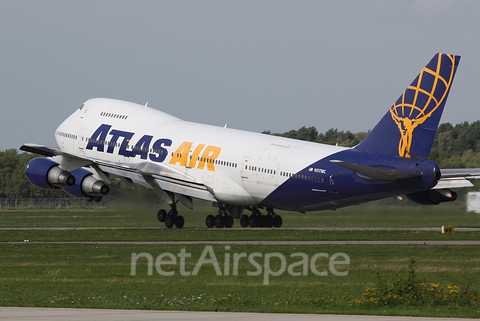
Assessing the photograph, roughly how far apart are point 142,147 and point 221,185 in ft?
20.8

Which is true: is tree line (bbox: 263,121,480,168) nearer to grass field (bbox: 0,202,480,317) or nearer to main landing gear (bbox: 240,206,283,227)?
main landing gear (bbox: 240,206,283,227)

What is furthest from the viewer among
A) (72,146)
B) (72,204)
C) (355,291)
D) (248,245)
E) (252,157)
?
(72,204)

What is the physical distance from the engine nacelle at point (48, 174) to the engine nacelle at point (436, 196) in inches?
805

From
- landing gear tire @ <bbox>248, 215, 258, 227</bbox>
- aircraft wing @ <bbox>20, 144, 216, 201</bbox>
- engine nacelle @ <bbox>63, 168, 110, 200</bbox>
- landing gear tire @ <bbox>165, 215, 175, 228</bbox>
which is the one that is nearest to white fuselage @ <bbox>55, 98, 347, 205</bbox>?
aircraft wing @ <bbox>20, 144, 216, 201</bbox>

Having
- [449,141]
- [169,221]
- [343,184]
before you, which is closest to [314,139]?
[449,141]

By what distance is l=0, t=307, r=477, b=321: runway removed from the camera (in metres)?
14.6

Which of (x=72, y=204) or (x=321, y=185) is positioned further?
(x=72, y=204)

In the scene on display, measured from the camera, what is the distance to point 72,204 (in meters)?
95.4

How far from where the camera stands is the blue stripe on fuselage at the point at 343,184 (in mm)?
35938

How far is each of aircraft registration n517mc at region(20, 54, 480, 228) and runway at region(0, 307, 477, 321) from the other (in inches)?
840

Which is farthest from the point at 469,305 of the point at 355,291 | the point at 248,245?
the point at 248,245

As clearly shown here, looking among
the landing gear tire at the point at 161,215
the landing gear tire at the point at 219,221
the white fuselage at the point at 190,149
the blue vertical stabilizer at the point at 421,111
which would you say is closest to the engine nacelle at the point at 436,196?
the white fuselage at the point at 190,149

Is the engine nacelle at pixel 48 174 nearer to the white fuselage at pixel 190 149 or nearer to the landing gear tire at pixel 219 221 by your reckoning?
the white fuselage at pixel 190 149

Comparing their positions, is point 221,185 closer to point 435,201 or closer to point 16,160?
point 435,201
